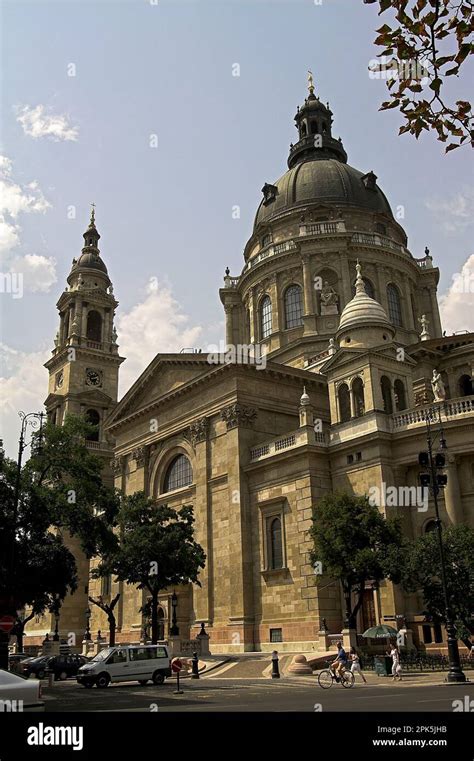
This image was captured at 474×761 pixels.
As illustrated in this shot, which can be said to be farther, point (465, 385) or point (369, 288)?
point (369, 288)

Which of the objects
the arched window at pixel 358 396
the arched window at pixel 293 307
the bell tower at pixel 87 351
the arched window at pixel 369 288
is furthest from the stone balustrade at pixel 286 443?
the bell tower at pixel 87 351

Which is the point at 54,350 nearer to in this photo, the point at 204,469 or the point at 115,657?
the point at 204,469

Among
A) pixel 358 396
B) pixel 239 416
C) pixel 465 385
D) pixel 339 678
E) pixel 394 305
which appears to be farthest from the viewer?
pixel 394 305

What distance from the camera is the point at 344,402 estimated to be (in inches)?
1633

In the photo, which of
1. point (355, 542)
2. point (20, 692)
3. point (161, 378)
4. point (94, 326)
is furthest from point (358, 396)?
point (94, 326)

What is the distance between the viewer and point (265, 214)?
212 feet

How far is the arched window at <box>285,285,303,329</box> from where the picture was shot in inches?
2255

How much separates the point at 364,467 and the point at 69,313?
46226mm

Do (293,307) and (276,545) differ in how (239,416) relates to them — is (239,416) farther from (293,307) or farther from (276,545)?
(293,307)

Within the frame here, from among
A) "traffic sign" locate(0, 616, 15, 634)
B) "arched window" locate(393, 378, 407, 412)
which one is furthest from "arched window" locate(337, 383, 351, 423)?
"traffic sign" locate(0, 616, 15, 634)

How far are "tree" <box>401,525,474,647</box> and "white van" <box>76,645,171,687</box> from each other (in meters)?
10.7

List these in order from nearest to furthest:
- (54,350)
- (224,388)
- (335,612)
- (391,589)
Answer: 1. (391,589)
2. (335,612)
3. (224,388)
4. (54,350)

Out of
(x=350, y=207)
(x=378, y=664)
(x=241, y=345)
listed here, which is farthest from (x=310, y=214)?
(x=378, y=664)

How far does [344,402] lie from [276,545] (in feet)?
29.6
